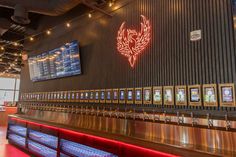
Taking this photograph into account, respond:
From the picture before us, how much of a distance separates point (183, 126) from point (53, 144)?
9.87 feet

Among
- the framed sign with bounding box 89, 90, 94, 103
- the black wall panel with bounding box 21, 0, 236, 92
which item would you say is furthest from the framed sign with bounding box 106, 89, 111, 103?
the framed sign with bounding box 89, 90, 94, 103

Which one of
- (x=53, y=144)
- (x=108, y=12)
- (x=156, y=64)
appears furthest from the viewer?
(x=108, y=12)

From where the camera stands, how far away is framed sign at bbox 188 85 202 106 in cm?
283

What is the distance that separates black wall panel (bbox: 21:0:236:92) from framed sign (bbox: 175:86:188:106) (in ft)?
0.32

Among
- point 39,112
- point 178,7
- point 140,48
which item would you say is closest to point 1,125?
point 39,112

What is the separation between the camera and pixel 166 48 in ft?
11.0

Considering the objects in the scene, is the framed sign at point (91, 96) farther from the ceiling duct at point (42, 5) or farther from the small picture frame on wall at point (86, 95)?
the ceiling duct at point (42, 5)

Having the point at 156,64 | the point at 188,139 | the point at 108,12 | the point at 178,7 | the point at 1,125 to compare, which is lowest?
the point at 1,125

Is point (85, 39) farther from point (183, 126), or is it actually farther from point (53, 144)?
point (183, 126)

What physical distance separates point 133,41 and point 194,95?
64.1 inches

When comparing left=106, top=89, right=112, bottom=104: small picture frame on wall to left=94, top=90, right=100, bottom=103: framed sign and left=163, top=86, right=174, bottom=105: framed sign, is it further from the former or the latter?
left=163, top=86, right=174, bottom=105: framed sign

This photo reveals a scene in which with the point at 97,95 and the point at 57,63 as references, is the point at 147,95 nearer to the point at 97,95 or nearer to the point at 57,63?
the point at 97,95

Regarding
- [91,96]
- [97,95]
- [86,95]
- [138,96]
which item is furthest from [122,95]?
[86,95]

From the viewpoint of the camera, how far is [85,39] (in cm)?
529
